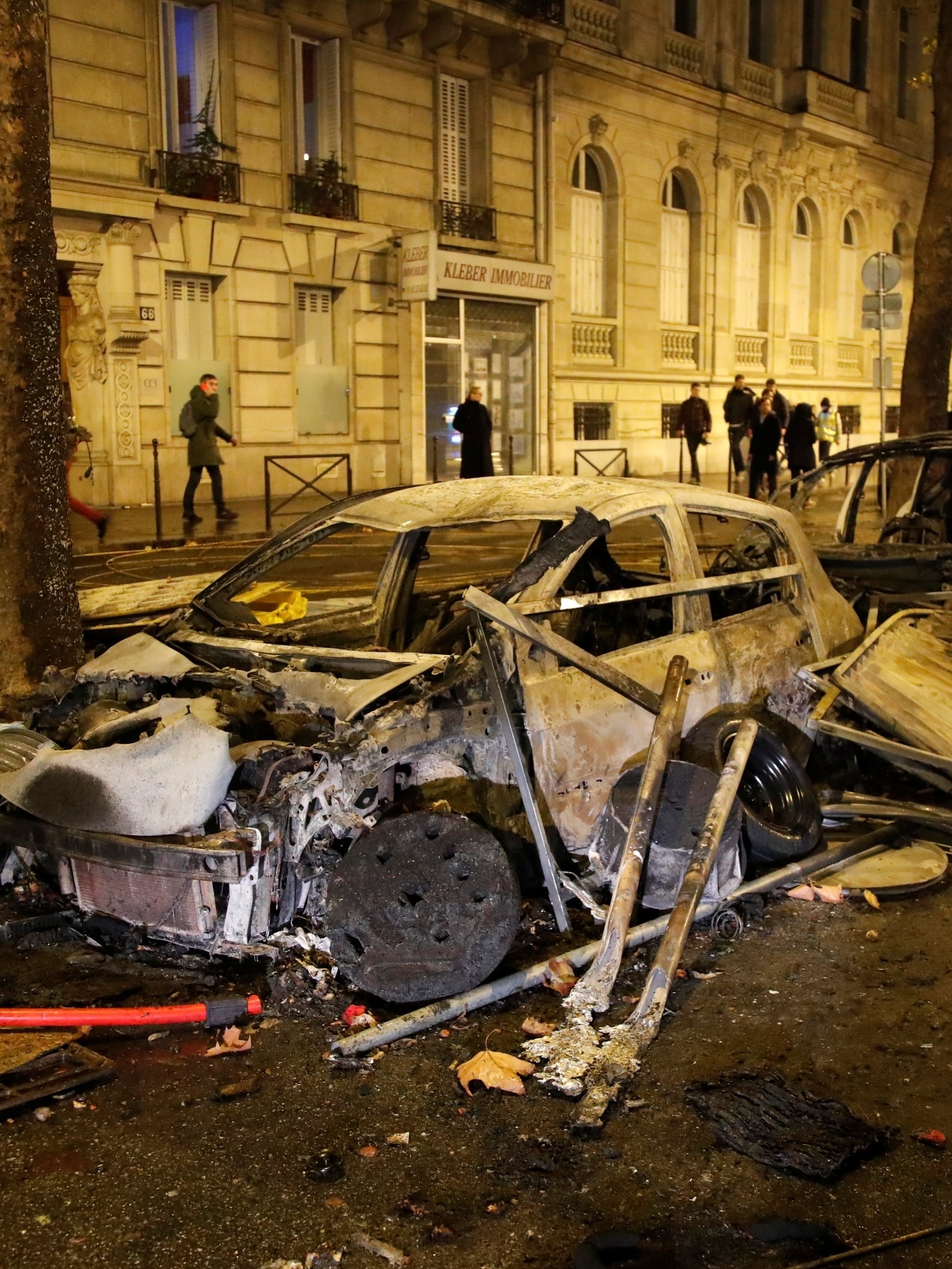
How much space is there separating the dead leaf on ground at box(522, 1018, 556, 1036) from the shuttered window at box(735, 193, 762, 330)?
28.7 metres

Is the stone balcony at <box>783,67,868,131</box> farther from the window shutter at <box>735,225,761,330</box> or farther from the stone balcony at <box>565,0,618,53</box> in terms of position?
the stone balcony at <box>565,0,618,53</box>

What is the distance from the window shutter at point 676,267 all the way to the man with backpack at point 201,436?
1416cm

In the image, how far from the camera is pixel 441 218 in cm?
2331

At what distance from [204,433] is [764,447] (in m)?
8.80

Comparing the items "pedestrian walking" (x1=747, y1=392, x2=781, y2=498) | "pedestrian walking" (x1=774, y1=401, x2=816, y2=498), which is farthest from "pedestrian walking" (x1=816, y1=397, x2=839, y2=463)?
"pedestrian walking" (x1=747, y1=392, x2=781, y2=498)

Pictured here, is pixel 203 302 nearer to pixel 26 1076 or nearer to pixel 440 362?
pixel 440 362

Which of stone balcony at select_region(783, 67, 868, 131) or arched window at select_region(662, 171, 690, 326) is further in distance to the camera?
stone balcony at select_region(783, 67, 868, 131)

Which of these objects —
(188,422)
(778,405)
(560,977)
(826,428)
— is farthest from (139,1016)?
(826,428)

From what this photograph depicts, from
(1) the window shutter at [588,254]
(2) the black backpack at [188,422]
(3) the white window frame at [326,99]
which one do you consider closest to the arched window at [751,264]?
(1) the window shutter at [588,254]

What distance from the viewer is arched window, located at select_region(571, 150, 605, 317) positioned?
2633 centimetres

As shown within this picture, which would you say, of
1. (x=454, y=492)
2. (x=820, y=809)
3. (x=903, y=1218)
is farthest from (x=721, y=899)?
(x=454, y=492)

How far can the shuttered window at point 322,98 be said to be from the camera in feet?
70.9

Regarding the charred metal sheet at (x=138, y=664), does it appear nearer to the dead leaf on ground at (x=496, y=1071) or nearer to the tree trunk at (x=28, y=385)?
the tree trunk at (x=28, y=385)

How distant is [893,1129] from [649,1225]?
0.80 m
